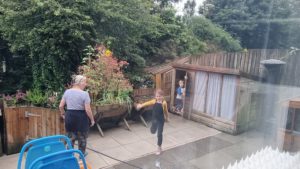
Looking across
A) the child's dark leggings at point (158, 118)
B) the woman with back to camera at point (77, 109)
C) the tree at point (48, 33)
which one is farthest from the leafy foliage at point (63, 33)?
the woman with back to camera at point (77, 109)

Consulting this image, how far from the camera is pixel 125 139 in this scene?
4.46 metres

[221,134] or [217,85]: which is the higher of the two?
[217,85]

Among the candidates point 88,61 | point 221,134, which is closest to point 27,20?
point 88,61

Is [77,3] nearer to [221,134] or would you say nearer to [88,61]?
[88,61]

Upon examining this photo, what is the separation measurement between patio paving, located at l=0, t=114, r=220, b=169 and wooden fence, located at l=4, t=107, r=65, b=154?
24 centimetres

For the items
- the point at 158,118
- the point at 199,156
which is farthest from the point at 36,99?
the point at 199,156

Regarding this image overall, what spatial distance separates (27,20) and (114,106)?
2848 millimetres

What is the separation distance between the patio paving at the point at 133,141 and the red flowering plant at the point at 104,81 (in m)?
0.69

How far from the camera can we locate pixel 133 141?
4.38m

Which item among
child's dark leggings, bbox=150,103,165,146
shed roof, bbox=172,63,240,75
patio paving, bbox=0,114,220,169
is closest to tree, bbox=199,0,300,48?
child's dark leggings, bbox=150,103,165,146

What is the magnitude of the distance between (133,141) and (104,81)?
144cm

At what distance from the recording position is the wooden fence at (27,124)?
3.57 metres

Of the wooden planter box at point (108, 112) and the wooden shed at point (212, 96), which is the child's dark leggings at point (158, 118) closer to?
the wooden planter box at point (108, 112)

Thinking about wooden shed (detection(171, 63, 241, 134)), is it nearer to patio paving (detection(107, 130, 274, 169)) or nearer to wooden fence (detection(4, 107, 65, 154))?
patio paving (detection(107, 130, 274, 169))
